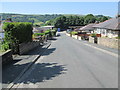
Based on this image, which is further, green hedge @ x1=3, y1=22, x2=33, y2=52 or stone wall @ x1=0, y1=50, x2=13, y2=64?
green hedge @ x1=3, y1=22, x2=33, y2=52

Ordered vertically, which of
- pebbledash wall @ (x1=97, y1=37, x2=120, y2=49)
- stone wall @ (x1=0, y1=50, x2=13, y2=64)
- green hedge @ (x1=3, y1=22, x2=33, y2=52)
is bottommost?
pebbledash wall @ (x1=97, y1=37, x2=120, y2=49)

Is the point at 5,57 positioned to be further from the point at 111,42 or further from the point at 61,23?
the point at 61,23

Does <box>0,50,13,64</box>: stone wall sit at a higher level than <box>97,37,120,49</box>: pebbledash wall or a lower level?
higher

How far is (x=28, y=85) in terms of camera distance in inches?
316

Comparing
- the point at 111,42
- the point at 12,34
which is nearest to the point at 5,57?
the point at 12,34

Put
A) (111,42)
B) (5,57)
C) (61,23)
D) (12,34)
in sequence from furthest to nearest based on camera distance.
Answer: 1. (61,23)
2. (111,42)
3. (12,34)
4. (5,57)

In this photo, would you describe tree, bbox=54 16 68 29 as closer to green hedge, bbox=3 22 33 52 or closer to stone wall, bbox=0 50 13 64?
green hedge, bbox=3 22 33 52

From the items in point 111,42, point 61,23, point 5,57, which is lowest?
point 111,42

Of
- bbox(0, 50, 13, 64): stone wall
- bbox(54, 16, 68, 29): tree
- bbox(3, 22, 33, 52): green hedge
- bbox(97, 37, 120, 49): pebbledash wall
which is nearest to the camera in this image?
bbox(0, 50, 13, 64): stone wall

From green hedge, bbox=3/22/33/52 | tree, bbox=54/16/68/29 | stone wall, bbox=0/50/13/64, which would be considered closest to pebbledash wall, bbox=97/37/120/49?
green hedge, bbox=3/22/33/52

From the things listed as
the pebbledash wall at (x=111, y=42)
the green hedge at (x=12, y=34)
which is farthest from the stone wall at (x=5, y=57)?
the pebbledash wall at (x=111, y=42)

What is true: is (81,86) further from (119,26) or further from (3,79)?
(119,26)

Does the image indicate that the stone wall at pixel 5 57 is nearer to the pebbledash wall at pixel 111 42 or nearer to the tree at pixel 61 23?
the pebbledash wall at pixel 111 42

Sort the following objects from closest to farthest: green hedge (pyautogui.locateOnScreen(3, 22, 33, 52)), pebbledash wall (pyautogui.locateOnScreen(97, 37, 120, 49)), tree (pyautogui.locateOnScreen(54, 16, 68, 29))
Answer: green hedge (pyautogui.locateOnScreen(3, 22, 33, 52)) < pebbledash wall (pyautogui.locateOnScreen(97, 37, 120, 49)) < tree (pyautogui.locateOnScreen(54, 16, 68, 29))
